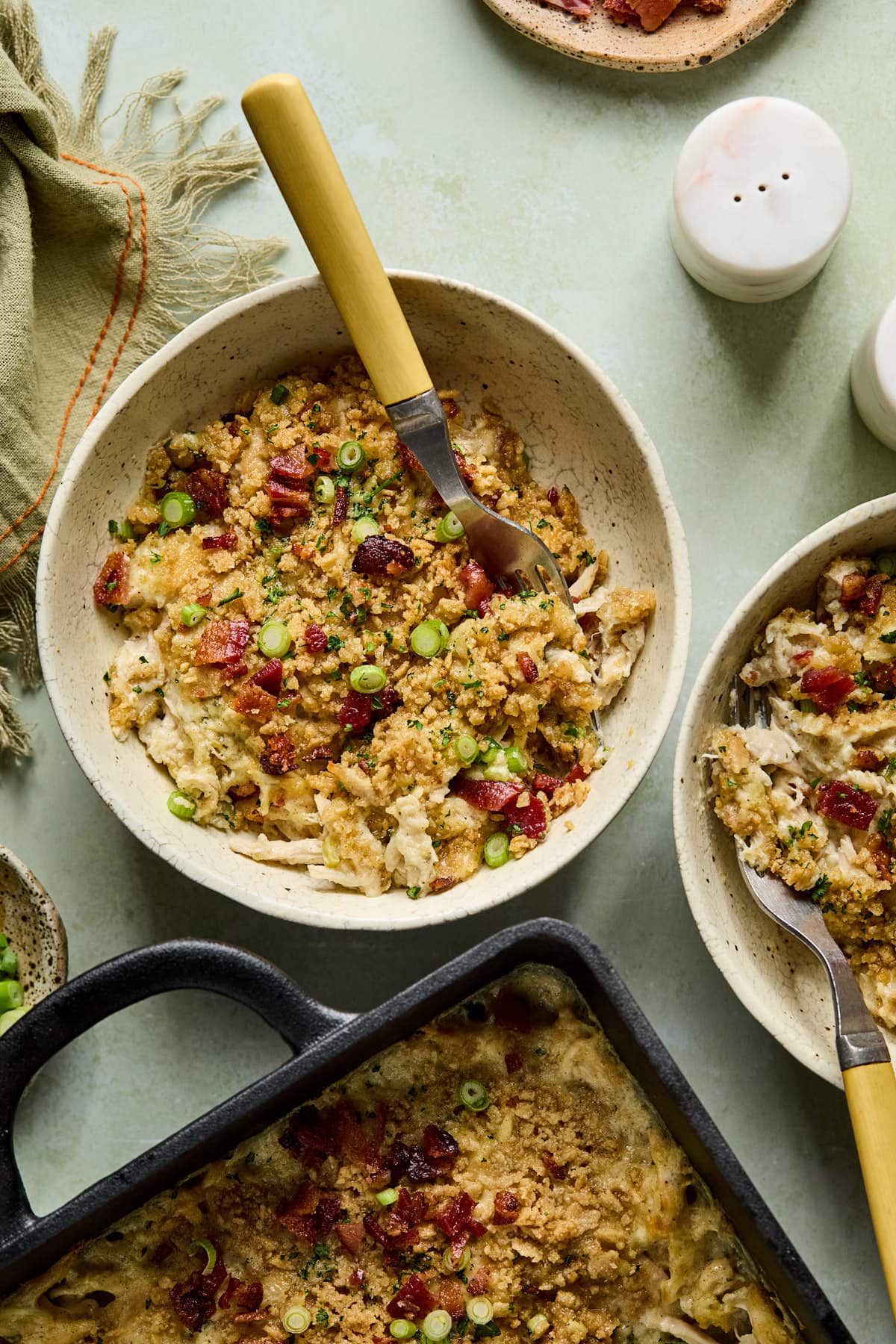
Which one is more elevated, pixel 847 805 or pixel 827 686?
pixel 827 686

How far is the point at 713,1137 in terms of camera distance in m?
2.13

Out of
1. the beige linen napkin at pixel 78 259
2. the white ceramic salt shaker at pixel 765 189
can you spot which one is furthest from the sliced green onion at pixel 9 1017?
the white ceramic salt shaker at pixel 765 189

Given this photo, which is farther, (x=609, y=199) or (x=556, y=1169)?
(x=609, y=199)

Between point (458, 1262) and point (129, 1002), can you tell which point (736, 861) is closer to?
point (458, 1262)

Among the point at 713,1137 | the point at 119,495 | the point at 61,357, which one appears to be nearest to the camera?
the point at 713,1137

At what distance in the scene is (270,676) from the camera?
97.0 inches

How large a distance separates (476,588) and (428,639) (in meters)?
0.16

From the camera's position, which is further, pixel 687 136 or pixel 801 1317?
pixel 687 136

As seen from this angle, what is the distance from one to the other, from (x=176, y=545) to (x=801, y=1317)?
81.2 inches

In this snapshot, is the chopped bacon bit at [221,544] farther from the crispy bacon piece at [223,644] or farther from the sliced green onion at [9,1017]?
the sliced green onion at [9,1017]

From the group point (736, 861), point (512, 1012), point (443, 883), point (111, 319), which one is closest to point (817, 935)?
point (736, 861)

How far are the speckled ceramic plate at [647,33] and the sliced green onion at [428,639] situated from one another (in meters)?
1.50

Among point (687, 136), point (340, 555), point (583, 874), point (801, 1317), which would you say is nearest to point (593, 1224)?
point (801, 1317)

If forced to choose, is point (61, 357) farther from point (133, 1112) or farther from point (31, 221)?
point (133, 1112)
